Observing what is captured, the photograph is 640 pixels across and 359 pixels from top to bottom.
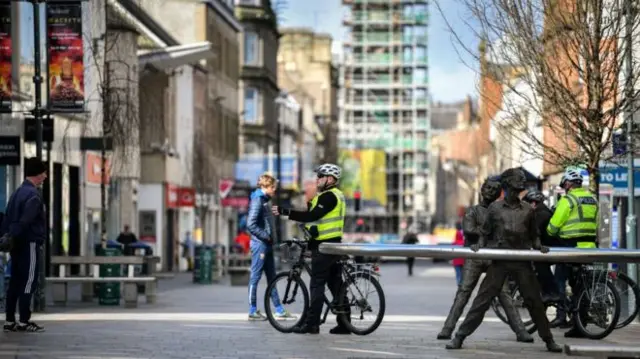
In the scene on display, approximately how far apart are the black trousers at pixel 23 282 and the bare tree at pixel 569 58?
8.29 m

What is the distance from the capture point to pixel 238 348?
17297 millimetres

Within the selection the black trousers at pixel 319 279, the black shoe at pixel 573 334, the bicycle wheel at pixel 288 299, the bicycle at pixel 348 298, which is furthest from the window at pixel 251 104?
the black shoe at pixel 573 334

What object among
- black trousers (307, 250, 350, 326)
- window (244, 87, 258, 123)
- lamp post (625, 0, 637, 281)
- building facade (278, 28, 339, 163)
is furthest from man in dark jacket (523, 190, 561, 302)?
building facade (278, 28, 339, 163)

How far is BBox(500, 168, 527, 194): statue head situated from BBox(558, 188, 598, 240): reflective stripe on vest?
3.40 m

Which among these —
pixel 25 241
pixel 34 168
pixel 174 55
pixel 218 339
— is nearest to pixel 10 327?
pixel 25 241

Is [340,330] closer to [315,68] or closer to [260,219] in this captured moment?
[260,219]

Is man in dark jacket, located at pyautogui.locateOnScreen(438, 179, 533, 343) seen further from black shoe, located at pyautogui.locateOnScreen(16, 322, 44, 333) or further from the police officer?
black shoe, located at pyautogui.locateOnScreen(16, 322, 44, 333)

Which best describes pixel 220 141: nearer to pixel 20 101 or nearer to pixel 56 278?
pixel 20 101

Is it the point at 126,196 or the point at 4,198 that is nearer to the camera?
the point at 4,198

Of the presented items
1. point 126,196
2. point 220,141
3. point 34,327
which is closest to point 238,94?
point 220,141

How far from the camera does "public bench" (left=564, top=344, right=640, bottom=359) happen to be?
49.8 feet

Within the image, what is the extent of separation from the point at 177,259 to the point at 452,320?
5305cm

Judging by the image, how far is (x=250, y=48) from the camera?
10719cm

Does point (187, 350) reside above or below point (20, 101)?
below
